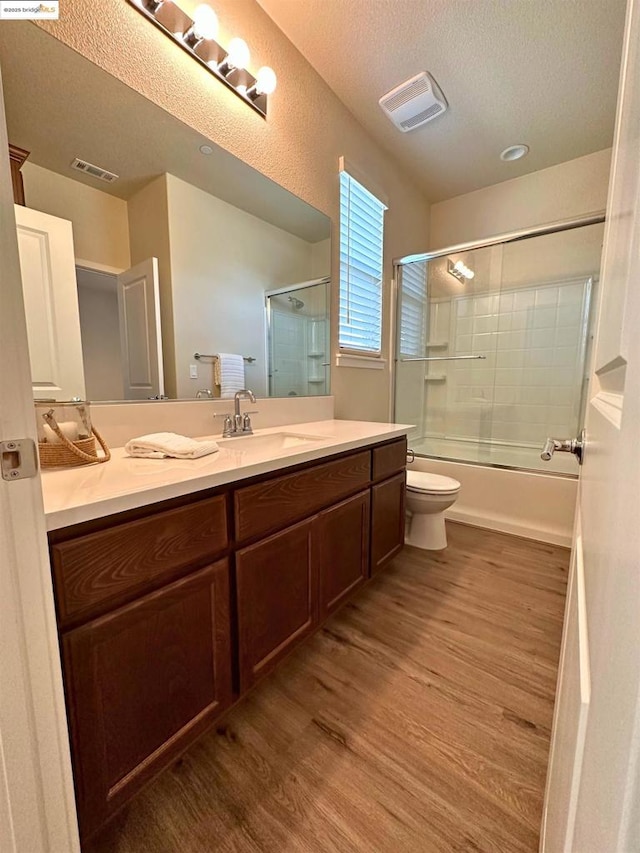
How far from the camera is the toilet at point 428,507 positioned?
6.81 ft

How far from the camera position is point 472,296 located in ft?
10.1

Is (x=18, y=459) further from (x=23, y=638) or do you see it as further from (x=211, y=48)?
(x=211, y=48)

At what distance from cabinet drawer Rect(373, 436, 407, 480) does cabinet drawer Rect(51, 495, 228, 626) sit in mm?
881

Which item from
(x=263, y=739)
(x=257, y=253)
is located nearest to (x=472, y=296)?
(x=257, y=253)

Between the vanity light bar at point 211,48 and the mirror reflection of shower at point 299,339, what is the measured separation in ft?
2.71

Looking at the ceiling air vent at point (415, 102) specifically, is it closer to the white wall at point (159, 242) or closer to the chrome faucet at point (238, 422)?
the white wall at point (159, 242)

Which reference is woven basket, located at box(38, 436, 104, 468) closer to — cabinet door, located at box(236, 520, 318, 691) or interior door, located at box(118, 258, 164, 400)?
interior door, located at box(118, 258, 164, 400)

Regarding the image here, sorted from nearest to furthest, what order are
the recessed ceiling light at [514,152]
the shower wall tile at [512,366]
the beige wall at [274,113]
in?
the beige wall at [274,113], the recessed ceiling light at [514,152], the shower wall tile at [512,366]

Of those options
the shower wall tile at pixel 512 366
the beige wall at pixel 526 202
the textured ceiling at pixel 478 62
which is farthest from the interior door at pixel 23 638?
the beige wall at pixel 526 202

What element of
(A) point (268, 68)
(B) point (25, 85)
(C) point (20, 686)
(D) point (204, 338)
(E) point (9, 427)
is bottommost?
(C) point (20, 686)

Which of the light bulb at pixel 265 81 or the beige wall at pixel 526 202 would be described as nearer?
the light bulb at pixel 265 81

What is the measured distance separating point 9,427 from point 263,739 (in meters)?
1.15

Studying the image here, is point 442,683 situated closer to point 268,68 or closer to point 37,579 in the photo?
point 37,579

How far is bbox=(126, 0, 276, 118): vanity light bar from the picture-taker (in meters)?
1.25
